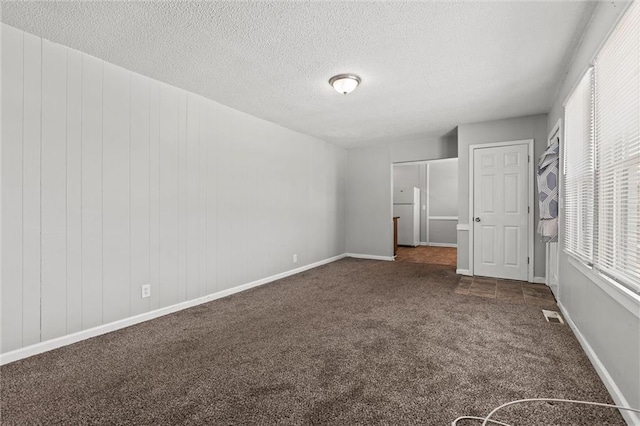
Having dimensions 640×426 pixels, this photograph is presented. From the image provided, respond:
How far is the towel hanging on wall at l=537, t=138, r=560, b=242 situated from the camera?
10.7 ft

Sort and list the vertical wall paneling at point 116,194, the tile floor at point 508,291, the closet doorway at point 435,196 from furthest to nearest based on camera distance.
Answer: the closet doorway at point 435,196
the tile floor at point 508,291
the vertical wall paneling at point 116,194

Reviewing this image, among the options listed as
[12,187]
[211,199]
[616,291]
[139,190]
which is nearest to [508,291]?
[616,291]

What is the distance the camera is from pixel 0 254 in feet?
7.07

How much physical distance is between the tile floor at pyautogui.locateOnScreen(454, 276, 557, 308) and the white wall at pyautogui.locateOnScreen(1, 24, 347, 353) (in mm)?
2903

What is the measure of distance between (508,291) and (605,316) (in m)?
2.21

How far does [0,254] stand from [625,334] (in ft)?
12.7

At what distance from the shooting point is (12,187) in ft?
7.25

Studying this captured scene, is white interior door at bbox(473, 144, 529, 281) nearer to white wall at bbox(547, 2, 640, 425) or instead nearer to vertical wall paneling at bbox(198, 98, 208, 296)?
white wall at bbox(547, 2, 640, 425)

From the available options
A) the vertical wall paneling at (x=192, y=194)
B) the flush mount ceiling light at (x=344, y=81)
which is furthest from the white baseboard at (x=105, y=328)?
the flush mount ceiling light at (x=344, y=81)

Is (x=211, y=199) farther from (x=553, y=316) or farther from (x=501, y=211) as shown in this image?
(x=501, y=211)

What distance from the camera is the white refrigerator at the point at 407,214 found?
8.95 m

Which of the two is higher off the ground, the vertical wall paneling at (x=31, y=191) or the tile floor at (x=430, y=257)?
the vertical wall paneling at (x=31, y=191)

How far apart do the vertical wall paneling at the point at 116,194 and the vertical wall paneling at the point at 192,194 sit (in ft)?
2.08

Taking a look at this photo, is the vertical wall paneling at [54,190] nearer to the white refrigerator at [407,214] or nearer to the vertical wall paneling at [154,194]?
the vertical wall paneling at [154,194]
